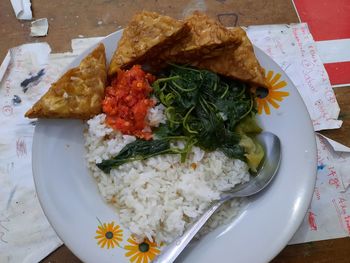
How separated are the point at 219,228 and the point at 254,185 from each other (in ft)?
0.95

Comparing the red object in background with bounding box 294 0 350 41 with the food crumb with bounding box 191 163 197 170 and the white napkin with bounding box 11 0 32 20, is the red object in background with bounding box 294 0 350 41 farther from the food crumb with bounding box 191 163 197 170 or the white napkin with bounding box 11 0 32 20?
the white napkin with bounding box 11 0 32 20

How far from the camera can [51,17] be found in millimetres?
2645

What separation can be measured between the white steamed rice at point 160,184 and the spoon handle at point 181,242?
0.17ft

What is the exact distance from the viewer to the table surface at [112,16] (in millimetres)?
2555

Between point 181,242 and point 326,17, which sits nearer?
point 181,242

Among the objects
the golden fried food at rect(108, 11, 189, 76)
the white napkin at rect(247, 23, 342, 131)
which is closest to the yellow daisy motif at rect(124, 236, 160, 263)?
the golden fried food at rect(108, 11, 189, 76)

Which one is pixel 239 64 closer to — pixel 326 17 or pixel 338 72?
pixel 338 72

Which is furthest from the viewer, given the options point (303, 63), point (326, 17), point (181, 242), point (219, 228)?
point (326, 17)

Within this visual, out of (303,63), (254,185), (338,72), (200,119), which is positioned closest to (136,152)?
(200,119)

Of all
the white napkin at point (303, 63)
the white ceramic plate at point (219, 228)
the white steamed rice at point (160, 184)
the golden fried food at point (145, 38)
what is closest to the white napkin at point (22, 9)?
the white ceramic plate at point (219, 228)

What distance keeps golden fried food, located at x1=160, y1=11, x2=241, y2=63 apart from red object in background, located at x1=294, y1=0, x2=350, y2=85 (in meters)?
1.06

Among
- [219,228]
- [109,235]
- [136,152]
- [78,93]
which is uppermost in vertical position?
[78,93]

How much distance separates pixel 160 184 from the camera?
1.93m

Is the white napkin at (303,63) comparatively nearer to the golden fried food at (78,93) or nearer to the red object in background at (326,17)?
the red object in background at (326,17)
